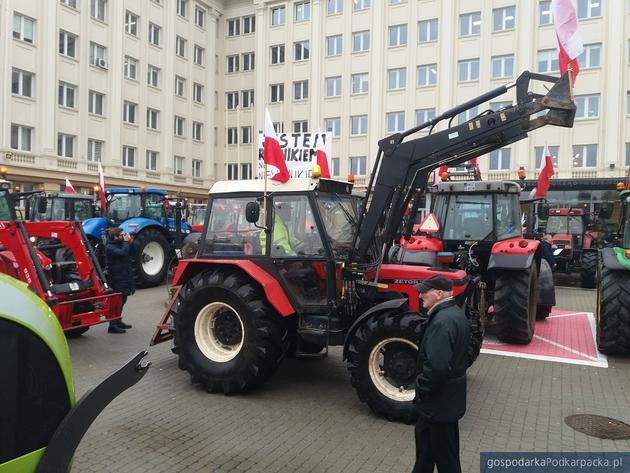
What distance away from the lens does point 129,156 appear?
34.0 metres

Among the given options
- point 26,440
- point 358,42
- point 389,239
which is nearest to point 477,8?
point 358,42

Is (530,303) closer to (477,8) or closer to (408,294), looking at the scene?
(408,294)

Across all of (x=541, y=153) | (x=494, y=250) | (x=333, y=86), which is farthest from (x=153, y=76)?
(x=494, y=250)

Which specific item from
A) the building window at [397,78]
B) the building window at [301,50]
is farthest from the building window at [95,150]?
the building window at [397,78]

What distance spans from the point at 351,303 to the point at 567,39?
416 cm

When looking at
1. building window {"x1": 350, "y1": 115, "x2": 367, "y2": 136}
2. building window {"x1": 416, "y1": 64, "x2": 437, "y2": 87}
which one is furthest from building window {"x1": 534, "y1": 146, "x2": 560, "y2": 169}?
building window {"x1": 350, "y1": 115, "x2": 367, "y2": 136}

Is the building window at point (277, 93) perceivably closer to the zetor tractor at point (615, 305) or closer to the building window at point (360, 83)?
the building window at point (360, 83)

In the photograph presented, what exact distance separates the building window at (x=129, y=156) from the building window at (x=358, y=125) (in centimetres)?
1475

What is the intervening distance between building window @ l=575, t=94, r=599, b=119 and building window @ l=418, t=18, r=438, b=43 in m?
9.94

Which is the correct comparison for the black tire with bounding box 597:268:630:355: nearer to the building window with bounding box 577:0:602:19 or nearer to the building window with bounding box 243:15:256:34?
the building window with bounding box 577:0:602:19

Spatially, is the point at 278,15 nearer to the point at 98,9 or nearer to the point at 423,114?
the point at 98,9

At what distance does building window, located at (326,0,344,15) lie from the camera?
3772 cm

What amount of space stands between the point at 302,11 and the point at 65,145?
65.4ft

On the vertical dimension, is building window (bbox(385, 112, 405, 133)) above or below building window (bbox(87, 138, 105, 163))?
above
